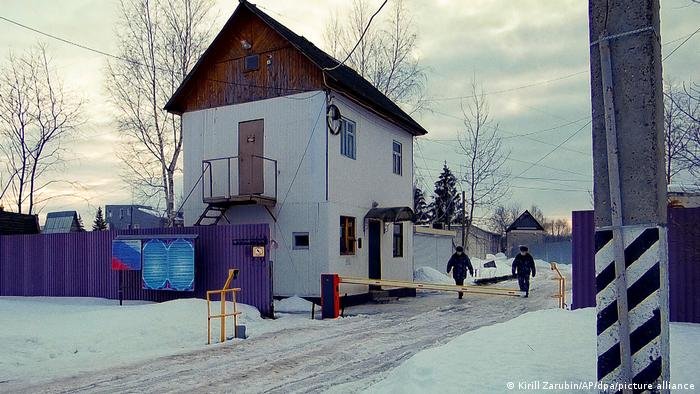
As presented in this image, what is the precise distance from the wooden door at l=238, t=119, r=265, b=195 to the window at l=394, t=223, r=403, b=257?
674cm

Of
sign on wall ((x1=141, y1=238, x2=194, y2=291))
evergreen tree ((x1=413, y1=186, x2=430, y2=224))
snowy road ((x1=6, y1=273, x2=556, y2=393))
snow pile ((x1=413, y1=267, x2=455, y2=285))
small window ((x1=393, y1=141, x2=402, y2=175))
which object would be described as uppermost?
small window ((x1=393, y1=141, x2=402, y2=175))

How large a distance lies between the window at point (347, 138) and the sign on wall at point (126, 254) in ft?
22.8

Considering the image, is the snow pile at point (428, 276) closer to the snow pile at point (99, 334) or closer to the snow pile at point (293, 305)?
the snow pile at point (293, 305)

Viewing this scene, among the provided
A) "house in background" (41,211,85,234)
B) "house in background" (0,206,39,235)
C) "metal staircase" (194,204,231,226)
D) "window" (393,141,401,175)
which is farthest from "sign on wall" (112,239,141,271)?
"house in background" (41,211,85,234)

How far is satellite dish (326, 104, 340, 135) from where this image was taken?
18.1 meters

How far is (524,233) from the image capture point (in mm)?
70438

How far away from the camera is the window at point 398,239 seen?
23.5 m

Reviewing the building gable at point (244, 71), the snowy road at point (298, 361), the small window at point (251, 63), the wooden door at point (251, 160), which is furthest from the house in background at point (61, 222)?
the snowy road at point (298, 361)

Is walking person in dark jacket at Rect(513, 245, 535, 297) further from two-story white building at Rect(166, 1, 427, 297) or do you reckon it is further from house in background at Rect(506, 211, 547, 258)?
house in background at Rect(506, 211, 547, 258)

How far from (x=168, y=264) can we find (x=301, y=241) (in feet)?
14.1

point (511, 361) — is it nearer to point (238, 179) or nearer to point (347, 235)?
point (347, 235)

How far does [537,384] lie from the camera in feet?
19.4

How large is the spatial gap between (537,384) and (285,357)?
503cm

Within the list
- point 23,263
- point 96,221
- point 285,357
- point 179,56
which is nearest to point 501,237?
point 96,221
